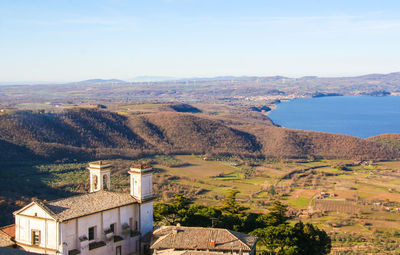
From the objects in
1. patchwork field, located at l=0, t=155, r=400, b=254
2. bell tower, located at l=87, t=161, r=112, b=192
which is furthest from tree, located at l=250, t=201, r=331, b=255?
bell tower, located at l=87, t=161, r=112, b=192

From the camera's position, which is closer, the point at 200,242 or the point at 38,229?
the point at 38,229

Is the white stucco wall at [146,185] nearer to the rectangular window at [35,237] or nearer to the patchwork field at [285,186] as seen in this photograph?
the rectangular window at [35,237]

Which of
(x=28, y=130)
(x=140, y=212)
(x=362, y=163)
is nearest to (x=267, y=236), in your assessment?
(x=140, y=212)

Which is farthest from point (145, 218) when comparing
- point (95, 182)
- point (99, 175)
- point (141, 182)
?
point (95, 182)

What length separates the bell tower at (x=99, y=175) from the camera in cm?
2794

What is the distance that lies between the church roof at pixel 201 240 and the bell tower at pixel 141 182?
229 centimetres

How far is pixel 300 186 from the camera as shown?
64938mm

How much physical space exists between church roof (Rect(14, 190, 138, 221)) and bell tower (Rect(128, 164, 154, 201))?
1.34 ft

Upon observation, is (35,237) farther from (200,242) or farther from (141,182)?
(200,242)

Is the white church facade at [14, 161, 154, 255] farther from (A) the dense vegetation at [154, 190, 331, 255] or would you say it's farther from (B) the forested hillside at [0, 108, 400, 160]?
(B) the forested hillside at [0, 108, 400, 160]

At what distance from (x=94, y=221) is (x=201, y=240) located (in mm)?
5551

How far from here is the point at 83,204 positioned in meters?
24.8

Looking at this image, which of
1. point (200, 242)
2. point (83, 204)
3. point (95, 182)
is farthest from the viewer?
point (95, 182)

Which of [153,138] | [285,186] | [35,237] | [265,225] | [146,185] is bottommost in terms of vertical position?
[285,186]
